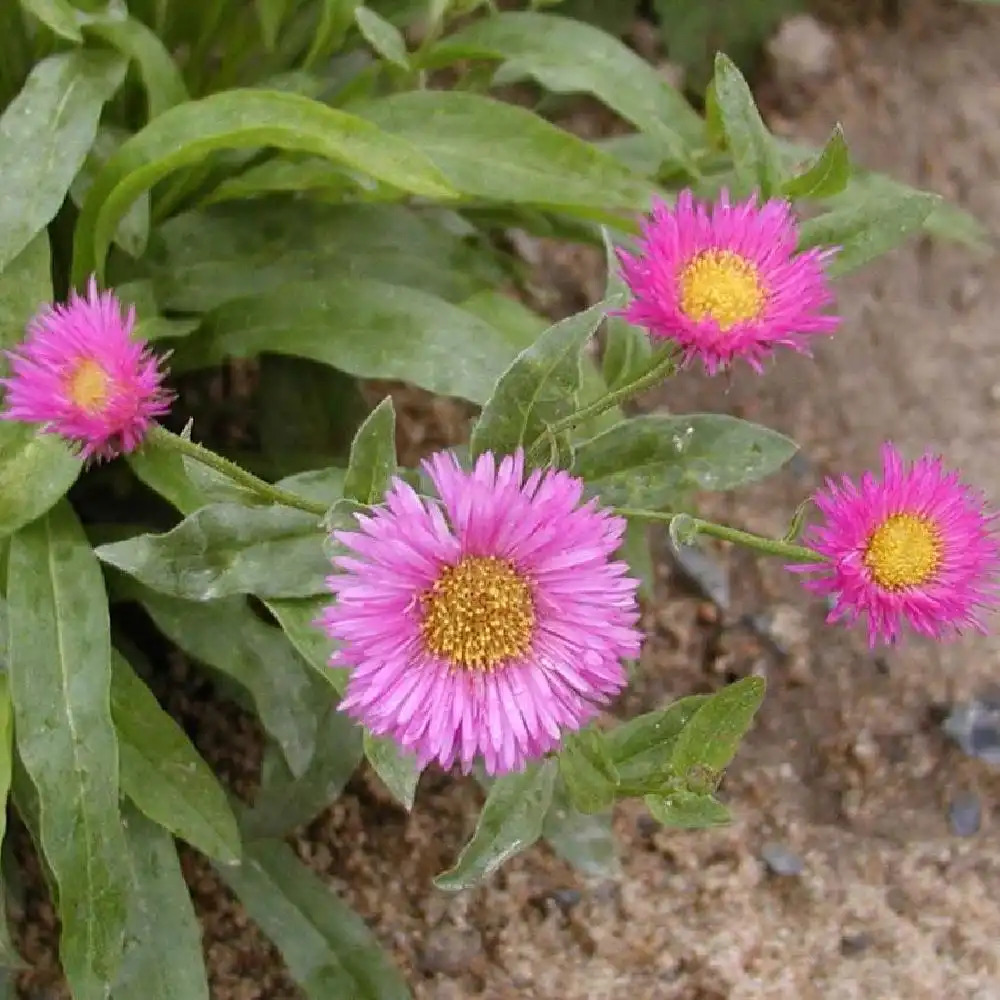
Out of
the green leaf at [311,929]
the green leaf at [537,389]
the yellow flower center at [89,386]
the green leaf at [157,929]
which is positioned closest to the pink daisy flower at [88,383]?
the yellow flower center at [89,386]

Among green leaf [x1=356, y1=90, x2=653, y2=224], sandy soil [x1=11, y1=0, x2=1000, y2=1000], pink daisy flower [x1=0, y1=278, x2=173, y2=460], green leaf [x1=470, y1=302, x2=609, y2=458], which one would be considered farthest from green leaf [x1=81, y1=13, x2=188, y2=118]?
sandy soil [x1=11, y1=0, x2=1000, y2=1000]

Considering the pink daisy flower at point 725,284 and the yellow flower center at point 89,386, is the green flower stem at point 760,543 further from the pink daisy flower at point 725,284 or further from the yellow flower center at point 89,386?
the yellow flower center at point 89,386

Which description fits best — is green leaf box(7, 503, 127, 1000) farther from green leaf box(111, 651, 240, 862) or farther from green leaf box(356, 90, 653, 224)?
green leaf box(356, 90, 653, 224)

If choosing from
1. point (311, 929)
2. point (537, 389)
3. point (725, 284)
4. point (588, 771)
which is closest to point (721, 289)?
point (725, 284)

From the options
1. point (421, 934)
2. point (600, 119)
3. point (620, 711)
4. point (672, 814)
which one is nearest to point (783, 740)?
point (620, 711)

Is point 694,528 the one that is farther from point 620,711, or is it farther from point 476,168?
point 620,711

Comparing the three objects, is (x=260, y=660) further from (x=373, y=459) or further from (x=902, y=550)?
(x=902, y=550)
